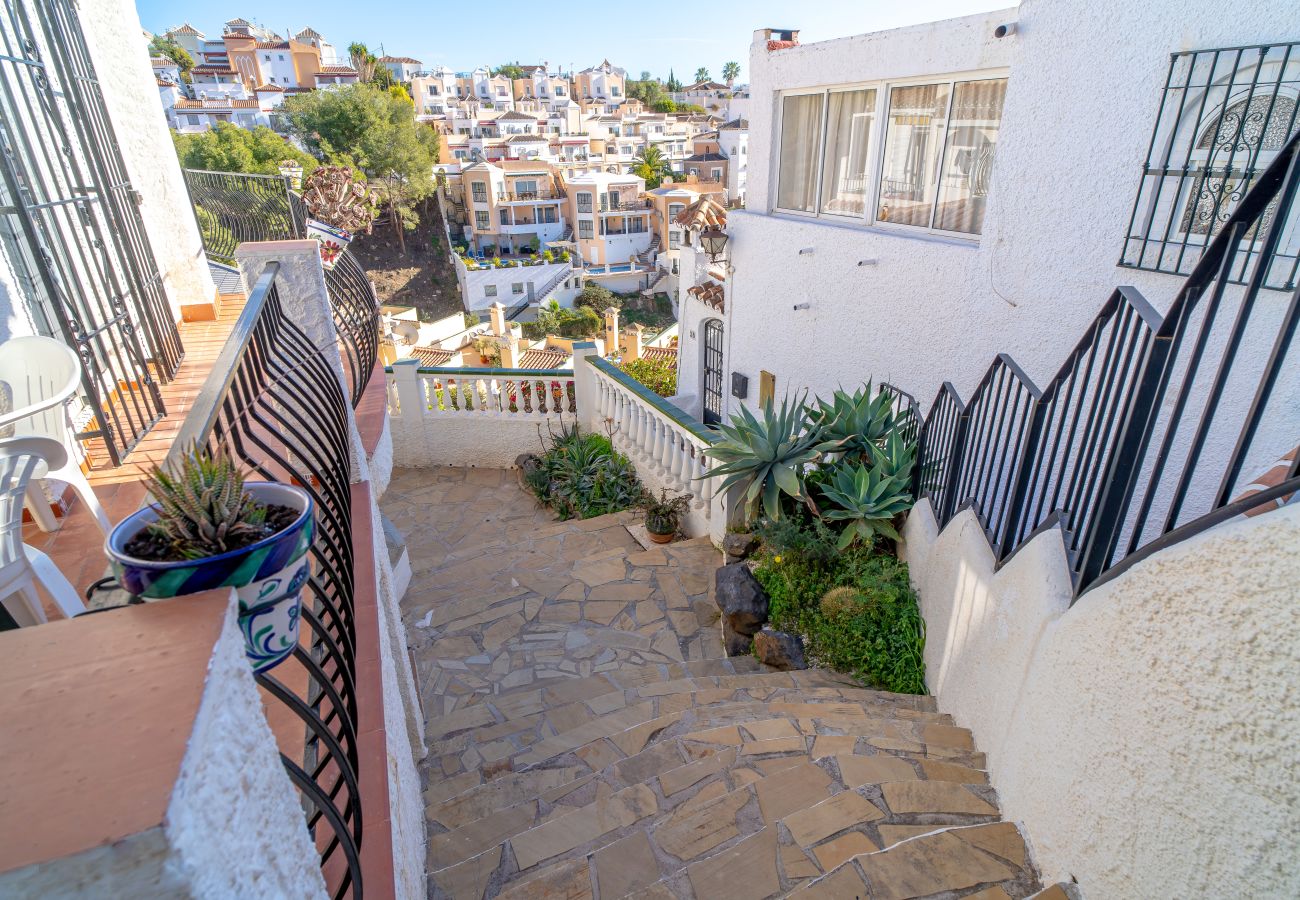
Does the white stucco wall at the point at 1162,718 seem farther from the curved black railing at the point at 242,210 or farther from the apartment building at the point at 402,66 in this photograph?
the apartment building at the point at 402,66

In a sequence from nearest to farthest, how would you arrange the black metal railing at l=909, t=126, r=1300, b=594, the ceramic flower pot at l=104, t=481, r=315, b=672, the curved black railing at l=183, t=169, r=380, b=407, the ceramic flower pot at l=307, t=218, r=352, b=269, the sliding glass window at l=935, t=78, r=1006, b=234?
the ceramic flower pot at l=104, t=481, r=315, b=672 < the black metal railing at l=909, t=126, r=1300, b=594 < the ceramic flower pot at l=307, t=218, r=352, b=269 < the sliding glass window at l=935, t=78, r=1006, b=234 < the curved black railing at l=183, t=169, r=380, b=407

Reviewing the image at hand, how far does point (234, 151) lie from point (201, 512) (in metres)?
35.8

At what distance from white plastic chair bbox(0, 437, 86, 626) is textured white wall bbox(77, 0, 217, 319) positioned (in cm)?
377

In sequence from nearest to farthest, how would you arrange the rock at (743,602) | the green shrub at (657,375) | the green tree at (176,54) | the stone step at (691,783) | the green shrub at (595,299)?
the stone step at (691,783) → the rock at (743,602) → the green shrub at (657,375) → the green shrub at (595,299) → the green tree at (176,54)

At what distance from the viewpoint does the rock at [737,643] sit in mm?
4383

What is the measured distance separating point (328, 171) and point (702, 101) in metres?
91.9

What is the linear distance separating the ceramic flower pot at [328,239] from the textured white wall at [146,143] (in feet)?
4.61

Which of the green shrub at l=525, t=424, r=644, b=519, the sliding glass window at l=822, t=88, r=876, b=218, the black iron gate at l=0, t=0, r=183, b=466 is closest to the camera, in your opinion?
the black iron gate at l=0, t=0, r=183, b=466

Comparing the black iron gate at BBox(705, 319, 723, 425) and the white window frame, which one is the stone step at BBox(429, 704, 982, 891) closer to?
the white window frame

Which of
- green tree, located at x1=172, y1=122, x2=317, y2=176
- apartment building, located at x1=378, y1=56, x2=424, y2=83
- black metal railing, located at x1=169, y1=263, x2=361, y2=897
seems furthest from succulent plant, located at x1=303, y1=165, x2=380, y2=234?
apartment building, located at x1=378, y1=56, x2=424, y2=83

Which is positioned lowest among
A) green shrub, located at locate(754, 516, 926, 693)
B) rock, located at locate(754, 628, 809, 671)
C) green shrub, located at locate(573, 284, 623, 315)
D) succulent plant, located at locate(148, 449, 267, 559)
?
green shrub, located at locate(573, 284, 623, 315)

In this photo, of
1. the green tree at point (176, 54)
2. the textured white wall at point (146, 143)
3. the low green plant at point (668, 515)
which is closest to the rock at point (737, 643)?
the low green plant at point (668, 515)

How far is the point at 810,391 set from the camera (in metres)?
6.79

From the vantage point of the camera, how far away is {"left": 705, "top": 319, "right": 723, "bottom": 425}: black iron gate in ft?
32.8
